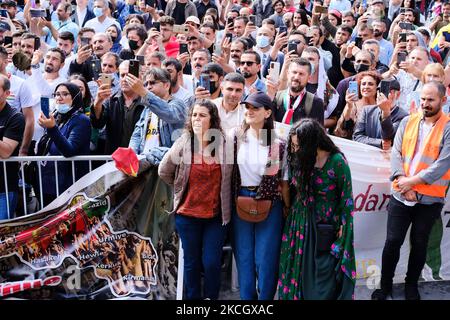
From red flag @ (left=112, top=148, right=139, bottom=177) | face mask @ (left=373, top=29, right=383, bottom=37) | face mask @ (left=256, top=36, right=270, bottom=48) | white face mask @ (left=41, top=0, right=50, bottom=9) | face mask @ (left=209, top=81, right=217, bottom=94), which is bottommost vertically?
red flag @ (left=112, top=148, right=139, bottom=177)

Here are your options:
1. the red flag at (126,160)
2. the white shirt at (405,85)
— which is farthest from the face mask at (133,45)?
the red flag at (126,160)

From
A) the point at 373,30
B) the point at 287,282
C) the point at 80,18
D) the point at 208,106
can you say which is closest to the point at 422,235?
the point at 287,282

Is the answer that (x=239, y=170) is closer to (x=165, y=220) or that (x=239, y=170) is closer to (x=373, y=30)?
(x=165, y=220)

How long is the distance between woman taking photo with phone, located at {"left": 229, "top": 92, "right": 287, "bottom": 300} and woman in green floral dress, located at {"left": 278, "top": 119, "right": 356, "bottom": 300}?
5.1 inches

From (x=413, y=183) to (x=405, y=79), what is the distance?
230cm

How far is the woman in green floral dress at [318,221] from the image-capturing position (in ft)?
16.9

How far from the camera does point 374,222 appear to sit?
243 inches

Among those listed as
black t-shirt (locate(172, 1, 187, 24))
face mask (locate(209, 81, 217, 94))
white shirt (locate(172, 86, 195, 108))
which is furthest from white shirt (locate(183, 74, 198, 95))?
black t-shirt (locate(172, 1, 187, 24))

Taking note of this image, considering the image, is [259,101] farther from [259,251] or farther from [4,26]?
[4,26]

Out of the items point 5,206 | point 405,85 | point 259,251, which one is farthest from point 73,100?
point 405,85

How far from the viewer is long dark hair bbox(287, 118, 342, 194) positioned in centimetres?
513

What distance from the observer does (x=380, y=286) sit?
19.9 feet

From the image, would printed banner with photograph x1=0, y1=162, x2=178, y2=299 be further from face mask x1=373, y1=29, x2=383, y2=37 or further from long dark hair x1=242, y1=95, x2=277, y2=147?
face mask x1=373, y1=29, x2=383, y2=37

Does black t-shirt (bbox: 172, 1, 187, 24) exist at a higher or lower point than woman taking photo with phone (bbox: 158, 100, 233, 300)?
higher
